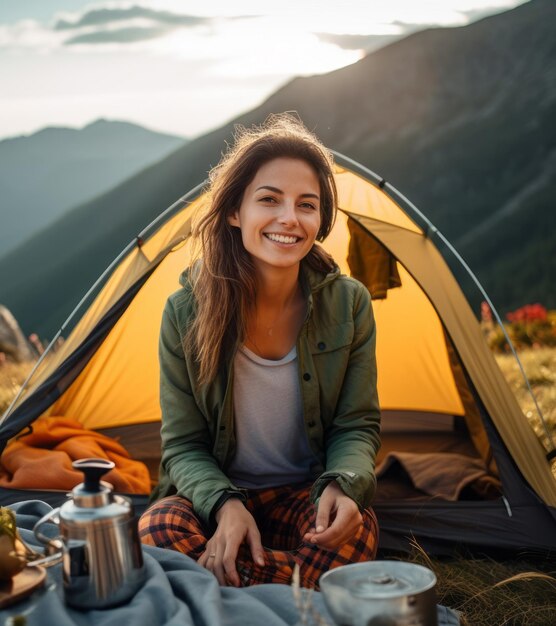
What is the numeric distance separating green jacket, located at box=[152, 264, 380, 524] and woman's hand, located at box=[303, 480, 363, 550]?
0.19 m

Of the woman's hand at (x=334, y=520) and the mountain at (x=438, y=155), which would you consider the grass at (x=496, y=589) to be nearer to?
the woman's hand at (x=334, y=520)

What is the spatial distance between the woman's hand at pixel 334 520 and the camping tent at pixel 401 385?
87 cm

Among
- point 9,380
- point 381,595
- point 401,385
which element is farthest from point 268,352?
point 9,380

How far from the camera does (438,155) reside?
1099 inches

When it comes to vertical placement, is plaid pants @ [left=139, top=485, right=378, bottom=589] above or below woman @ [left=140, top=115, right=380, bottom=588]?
below

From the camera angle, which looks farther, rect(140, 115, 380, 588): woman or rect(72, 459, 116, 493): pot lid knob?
rect(140, 115, 380, 588): woman

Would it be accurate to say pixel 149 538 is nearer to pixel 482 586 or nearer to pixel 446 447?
pixel 482 586

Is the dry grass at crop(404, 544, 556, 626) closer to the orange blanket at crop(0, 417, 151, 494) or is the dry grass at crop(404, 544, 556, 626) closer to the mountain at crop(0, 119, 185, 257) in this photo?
the orange blanket at crop(0, 417, 151, 494)

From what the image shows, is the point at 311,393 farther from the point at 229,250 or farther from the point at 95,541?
the point at 95,541

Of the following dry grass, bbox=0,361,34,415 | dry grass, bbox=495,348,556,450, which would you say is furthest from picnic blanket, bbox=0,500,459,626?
dry grass, bbox=0,361,34,415

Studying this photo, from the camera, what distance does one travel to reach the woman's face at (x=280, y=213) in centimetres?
231

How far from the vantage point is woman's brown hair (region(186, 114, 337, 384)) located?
2340 millimetres

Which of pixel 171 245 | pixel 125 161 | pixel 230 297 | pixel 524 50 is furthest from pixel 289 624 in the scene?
pixel 524 50

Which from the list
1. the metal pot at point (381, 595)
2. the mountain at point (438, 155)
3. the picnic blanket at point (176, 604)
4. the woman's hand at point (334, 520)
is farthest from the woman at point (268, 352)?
the mountain at point (438, 155)
